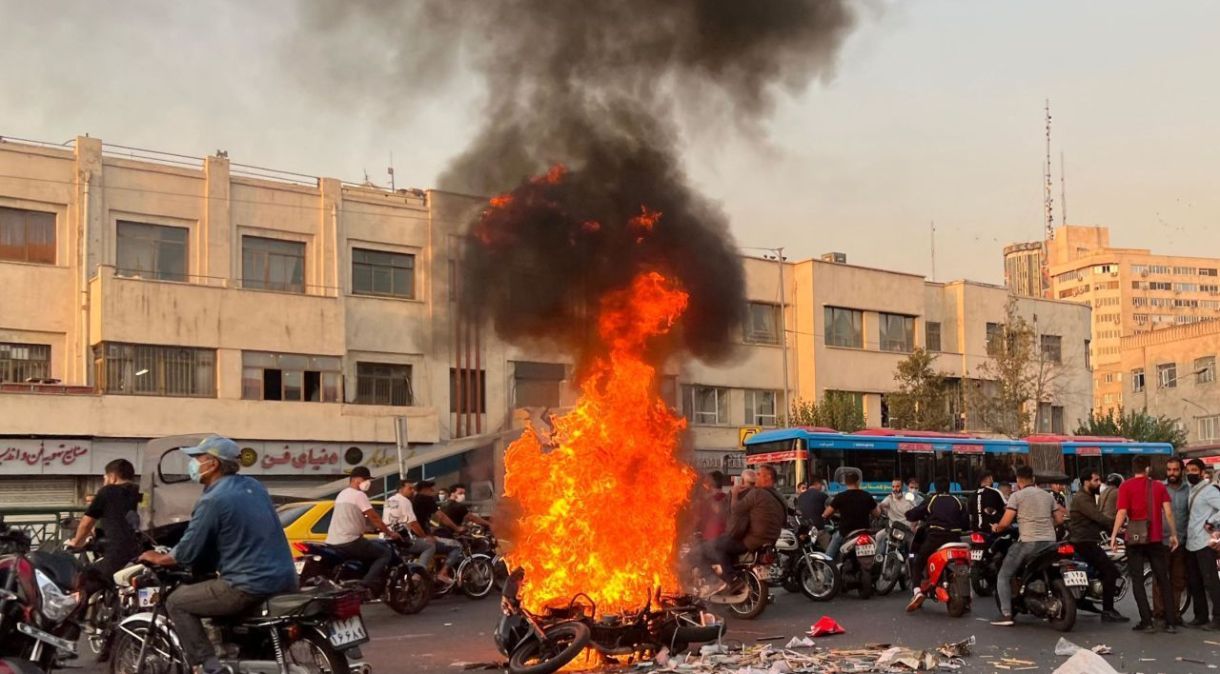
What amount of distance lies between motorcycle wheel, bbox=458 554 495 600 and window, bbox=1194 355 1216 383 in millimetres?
56431

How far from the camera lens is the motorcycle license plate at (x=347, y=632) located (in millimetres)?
6801

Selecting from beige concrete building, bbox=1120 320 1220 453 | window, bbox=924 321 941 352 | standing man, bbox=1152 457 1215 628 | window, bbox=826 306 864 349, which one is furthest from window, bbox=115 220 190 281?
beige concrete building, bbox=1120 320 1220 453

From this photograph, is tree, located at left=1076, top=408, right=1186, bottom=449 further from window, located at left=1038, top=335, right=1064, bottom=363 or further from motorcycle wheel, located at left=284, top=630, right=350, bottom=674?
motorcycle wheel, located at left=284, top=630, right=350, bottom=674

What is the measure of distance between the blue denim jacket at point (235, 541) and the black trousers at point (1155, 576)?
8258 mm

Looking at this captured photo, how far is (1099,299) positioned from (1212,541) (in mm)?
151145

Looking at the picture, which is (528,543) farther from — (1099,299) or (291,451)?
(1099,299)

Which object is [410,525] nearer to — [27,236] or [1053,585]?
[1053,585]

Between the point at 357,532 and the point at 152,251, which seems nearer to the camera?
the point at 357,532

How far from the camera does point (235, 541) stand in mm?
6652

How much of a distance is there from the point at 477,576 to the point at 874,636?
620 centimetres

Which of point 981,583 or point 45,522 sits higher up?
point 45,522

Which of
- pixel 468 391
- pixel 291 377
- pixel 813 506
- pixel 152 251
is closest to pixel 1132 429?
pixel 468 391

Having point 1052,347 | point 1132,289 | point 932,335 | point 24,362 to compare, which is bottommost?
point 24,362

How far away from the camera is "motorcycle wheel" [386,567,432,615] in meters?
13.7
